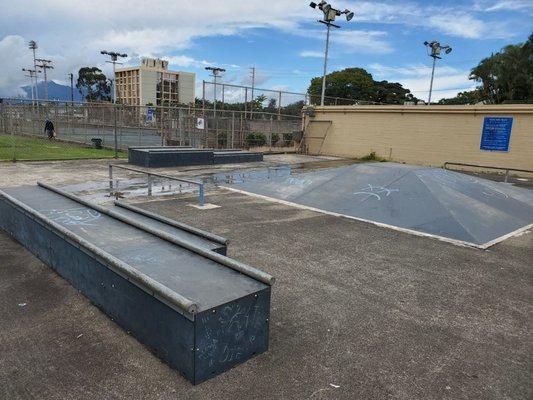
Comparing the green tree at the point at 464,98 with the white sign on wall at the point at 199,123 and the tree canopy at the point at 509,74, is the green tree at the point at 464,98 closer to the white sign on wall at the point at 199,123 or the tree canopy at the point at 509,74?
the tree canopy at the point at 509,74

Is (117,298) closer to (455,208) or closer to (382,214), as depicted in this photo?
(382,214)

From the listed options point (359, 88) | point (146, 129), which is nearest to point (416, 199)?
point (146, 129)

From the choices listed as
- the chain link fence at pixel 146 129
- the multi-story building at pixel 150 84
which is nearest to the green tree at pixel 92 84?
the multi-story building at pixel 150 84

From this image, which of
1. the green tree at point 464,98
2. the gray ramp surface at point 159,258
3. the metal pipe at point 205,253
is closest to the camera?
the gray ramp surface at point 159,258

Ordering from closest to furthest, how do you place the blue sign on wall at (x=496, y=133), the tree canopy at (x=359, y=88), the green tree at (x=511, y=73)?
the blue sign on wall at (x=496, y=133), the green tree at (x=511, y=73), the tree canopy at (x=359, y=88)

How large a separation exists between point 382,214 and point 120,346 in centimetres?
711

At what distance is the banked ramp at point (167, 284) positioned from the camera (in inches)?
131

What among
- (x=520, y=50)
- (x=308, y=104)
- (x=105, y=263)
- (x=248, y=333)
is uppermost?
(x=520, y=50)

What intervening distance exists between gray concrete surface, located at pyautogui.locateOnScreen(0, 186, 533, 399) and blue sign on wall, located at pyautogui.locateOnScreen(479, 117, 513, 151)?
50.0 ft

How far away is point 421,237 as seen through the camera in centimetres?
811

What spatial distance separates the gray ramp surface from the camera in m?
3.57

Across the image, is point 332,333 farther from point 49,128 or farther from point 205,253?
point 49,128

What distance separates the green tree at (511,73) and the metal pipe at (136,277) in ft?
147

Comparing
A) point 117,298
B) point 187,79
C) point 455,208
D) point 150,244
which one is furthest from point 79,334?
point 187,79
